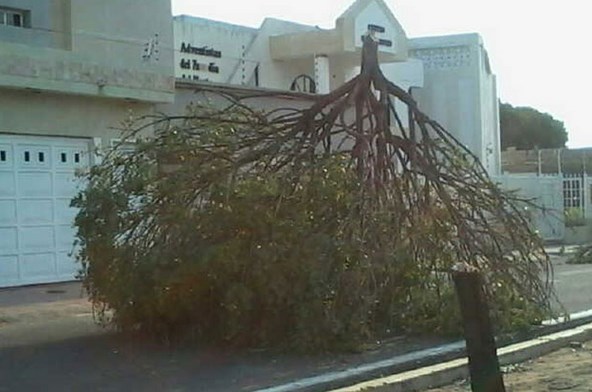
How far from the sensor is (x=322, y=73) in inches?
1249

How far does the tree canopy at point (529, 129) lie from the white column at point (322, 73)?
1566 inches

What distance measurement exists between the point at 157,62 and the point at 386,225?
34.4ft

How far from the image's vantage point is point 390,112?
12094 millimetres

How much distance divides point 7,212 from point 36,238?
76 centimetres

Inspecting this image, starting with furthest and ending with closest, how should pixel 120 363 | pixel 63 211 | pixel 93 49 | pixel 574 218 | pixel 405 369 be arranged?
1. pixel 574 218
2. pixel 93 49
3. pixel 63 211
4. pixel 120 363
5. pixel 405 369

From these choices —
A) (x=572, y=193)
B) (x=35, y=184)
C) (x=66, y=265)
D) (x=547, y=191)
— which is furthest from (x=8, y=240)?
(x=572, y=193)

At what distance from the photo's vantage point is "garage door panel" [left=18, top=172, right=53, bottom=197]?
56.3 ft

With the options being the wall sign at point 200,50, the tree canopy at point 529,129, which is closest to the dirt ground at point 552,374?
the wall sign at point 200,50

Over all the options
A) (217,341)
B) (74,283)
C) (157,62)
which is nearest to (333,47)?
(157,62)

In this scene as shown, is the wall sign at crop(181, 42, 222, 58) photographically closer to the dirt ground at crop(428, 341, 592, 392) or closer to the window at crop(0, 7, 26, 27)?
the window at crop(0, 7, 26, 27)

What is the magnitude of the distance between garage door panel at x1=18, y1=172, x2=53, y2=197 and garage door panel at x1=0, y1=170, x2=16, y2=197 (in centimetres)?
Result: 15

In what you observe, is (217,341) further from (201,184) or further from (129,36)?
(129,36)

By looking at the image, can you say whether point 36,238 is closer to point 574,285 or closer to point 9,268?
point 9,268

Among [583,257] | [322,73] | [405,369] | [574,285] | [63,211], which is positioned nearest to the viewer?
[405,369]
